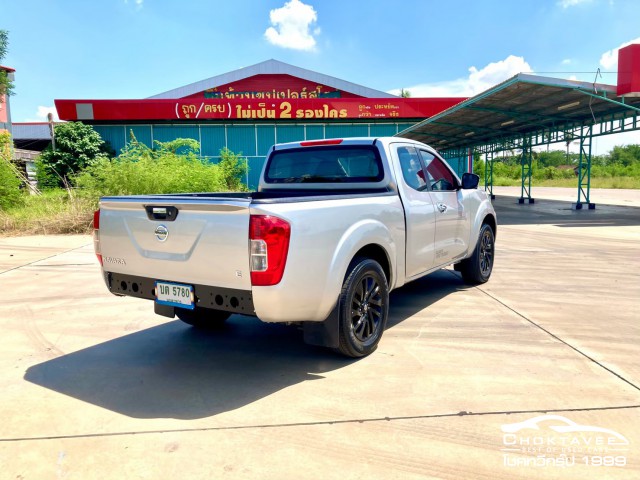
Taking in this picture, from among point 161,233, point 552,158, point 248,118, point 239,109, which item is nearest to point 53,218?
point 161,233

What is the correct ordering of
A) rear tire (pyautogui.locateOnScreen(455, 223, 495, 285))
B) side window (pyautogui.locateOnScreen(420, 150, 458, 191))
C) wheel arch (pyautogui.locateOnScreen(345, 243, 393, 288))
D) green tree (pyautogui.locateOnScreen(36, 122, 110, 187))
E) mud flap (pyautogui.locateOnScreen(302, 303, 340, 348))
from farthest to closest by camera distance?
green tree (pyautogui.locateOnScreen(36, 122, 110, 187))
rear tire (pyautogui.locateOnScreen(455, 223, 495, 285))
side window (pyautogui.locateOnScreen(420, 150, 458, 191))
wheel arch (pyautogui.locateOnScreen(345, 243, 393, 288))
mud flap (pyautogui.locateOnScreen(302, 303, 340, 348))

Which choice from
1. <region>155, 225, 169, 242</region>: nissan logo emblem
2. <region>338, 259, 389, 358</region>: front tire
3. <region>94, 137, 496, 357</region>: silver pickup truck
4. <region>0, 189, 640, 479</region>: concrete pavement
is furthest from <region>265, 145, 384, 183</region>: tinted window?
<region>155, 225, 169, 242</region>: nissan logo emblem

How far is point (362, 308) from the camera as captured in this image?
4.08m

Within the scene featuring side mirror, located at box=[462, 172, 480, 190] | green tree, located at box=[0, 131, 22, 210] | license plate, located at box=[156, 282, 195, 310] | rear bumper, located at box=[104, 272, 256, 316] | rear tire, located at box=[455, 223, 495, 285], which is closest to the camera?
rear bumper, located at box=[104, 272, 256, 316]

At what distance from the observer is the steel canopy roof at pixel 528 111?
1548cm

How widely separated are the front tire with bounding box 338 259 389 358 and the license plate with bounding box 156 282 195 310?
114 cm

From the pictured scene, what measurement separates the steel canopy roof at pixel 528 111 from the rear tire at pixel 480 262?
31.4 feet

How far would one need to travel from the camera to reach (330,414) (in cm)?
316

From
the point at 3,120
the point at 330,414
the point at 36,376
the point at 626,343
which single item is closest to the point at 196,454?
the point at 330,414

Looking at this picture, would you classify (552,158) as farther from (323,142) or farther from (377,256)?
(377,256)

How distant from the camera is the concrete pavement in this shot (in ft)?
8.70
